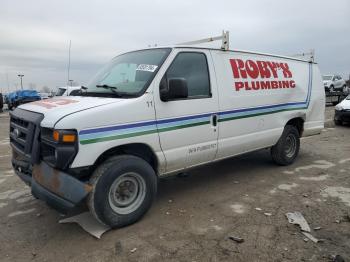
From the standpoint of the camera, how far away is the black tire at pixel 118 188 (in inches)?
149

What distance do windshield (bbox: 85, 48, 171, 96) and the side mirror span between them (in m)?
0.23

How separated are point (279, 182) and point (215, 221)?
2.06m

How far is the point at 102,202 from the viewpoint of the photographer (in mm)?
3826

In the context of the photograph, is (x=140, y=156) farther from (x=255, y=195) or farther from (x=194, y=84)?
(x=255, y=195)

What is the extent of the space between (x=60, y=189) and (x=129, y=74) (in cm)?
180

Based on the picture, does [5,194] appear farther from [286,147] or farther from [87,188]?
[286,147]

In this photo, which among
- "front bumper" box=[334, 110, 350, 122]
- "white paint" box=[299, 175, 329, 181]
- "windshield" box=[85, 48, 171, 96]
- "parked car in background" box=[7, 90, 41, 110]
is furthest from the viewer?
"parked car in background" box=[7, 90, 41, 110]

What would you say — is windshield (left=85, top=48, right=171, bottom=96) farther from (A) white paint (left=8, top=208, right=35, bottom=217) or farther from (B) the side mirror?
(A) white paint (left=8, top=208, right=35, bottom=217)

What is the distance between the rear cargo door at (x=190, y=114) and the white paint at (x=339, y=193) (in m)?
1.92

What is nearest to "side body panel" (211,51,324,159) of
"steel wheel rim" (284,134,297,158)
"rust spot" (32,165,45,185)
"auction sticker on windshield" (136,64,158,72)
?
"steel wheel rim" (284,134,297,158)

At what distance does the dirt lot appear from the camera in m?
3.54

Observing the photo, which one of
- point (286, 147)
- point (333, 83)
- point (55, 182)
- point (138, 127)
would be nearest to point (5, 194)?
point (55, 182)

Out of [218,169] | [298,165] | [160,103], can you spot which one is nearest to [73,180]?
[160,103]

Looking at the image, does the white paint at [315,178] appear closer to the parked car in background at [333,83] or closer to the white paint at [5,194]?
the white paint at [5,194]
